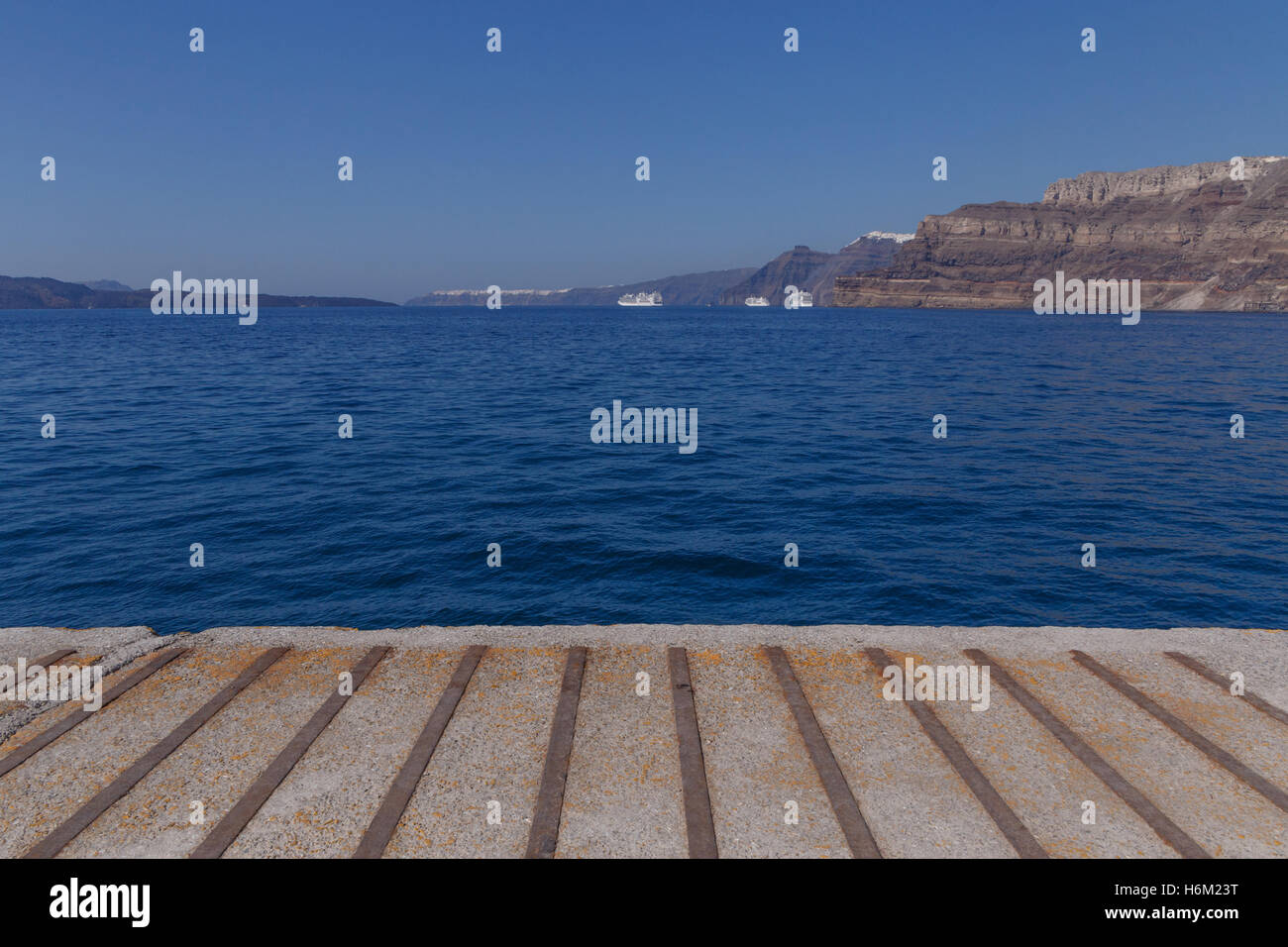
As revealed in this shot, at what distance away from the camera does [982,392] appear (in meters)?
48.8

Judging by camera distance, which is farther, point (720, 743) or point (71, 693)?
point (71, 693)

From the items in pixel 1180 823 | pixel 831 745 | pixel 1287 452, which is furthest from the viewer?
pixel 1287 452

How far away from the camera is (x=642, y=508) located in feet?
76.4

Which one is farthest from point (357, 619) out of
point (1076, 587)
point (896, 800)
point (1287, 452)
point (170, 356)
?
point (170, 356)

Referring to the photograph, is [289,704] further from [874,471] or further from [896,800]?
[874,471]

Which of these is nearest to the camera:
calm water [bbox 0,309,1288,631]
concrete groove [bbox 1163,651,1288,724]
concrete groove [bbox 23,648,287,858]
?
concrete groove [bbox 23,648,287,858]

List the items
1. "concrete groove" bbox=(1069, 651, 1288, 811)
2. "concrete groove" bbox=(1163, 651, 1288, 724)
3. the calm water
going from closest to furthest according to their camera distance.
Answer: "concrete groove" bbox=(1069, 651, 1288, 811) → "concrete groove" bbox=(1163, 651, 1288, 724) → the calm water

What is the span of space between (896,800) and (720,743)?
1.65 metres

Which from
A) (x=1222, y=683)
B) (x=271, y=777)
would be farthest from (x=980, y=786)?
(x=271, y=777)

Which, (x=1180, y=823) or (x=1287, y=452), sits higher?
(x=1287, y=452)

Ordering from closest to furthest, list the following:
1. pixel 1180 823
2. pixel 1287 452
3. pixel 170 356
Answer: pixel 1180 823, pixel 1287 452, pixel 170 356

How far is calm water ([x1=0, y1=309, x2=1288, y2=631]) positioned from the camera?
16.5 m

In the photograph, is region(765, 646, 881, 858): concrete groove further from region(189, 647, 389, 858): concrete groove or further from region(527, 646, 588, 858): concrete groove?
region(189, 647, 389, 858): concrete groove

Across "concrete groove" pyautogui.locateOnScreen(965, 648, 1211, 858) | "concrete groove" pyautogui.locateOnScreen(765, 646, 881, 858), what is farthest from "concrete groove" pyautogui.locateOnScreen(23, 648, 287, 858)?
"concrete groove" pyautogui.locateOnScreen(965, 648, 1211, 858)
